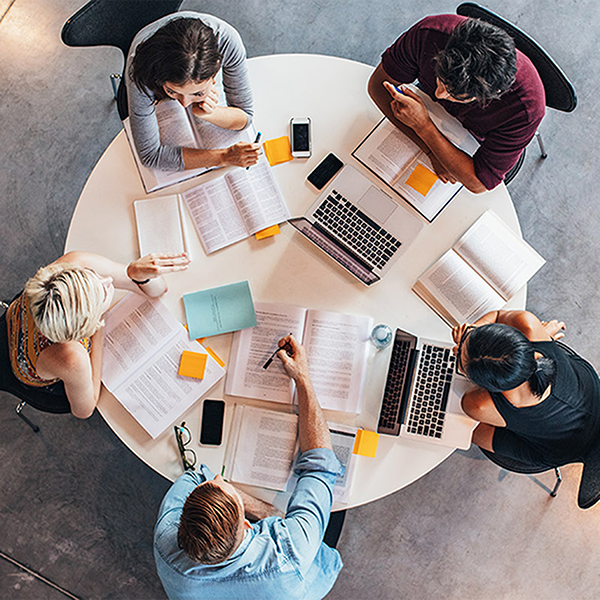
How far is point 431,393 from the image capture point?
2094 millimetres

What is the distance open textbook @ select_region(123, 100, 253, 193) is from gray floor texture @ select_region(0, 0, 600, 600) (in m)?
1.12

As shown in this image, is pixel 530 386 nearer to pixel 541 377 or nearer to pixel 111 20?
pixel 541 377

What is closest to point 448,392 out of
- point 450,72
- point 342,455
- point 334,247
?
point 342,455

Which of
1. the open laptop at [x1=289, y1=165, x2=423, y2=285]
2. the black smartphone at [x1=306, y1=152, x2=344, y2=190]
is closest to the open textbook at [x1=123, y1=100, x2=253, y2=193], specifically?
the black smartphone at [x1=306, y1=152, x2=344, y2=190]

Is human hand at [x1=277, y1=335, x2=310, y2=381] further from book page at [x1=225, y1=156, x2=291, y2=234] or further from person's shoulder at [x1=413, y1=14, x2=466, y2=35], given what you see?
person's shoulder at [x1=413, y1=14, x2=466, y2=35]

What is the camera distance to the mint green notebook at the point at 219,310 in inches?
84.7

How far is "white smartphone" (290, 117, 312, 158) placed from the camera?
2215 millimetres

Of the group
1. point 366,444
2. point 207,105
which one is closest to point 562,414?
point 366,444

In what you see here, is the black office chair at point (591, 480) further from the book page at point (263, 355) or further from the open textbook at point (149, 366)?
the open textbook at point (149, 366)

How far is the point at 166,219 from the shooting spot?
2.20 metres

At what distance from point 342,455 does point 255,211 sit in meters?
1.00

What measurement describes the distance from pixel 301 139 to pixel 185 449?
130 cm

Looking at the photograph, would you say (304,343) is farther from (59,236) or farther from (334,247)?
(59,236)

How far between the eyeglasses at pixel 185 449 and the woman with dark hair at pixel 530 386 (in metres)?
1.05
